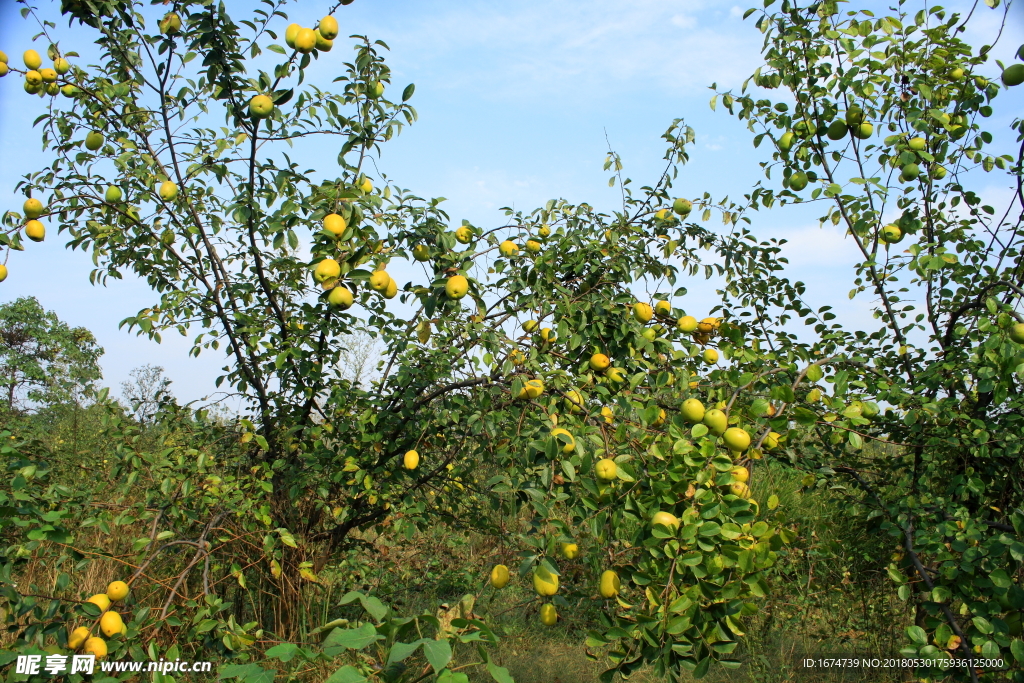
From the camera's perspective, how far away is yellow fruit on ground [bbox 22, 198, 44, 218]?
2.29m

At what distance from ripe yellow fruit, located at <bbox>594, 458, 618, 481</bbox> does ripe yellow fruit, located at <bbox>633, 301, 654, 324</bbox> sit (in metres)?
0.94

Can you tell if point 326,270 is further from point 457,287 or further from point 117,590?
point 117,590

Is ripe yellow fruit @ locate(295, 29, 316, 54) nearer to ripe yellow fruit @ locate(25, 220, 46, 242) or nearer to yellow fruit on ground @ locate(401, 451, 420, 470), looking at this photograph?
ripe yellow fruit @ locate(25, 220, 46, 242)

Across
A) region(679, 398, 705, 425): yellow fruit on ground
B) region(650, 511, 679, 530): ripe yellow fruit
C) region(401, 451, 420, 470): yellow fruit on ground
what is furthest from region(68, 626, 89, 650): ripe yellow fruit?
region(679, 398, 705, 425): yellow fruit on ground

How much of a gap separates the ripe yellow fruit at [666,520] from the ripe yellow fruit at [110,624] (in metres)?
1.62

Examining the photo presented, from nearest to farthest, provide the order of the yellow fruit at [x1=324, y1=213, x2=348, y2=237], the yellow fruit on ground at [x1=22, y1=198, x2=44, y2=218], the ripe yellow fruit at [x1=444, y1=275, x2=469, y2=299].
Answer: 1. the yellow fruit at [x1=324, y1=213, x2=348, y2=237]
2. the ripe yellow fruit at [x1=444, y1=275, x2=469, y2=299]
3. the yellow fruit on ground at [x1=22, y1=198, x2=44, y2=218]

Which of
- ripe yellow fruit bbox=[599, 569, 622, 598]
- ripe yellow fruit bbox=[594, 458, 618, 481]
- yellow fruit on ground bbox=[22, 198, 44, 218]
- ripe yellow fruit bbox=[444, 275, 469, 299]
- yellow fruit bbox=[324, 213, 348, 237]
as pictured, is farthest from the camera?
yellow fruit on ground bbox=[22, 198, 44, 218]

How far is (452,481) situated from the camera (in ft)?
8.90

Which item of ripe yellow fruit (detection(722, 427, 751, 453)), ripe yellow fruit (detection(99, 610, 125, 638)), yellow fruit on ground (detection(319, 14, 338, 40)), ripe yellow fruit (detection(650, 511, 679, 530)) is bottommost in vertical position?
ripe yellow fruit (detection(99, 610, 125, 638))

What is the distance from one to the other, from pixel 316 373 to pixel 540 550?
148 cm

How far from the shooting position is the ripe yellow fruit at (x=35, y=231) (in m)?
2.30

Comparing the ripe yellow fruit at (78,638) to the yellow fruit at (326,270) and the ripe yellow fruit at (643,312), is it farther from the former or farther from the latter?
the ripe yellow fruit at (643,312)

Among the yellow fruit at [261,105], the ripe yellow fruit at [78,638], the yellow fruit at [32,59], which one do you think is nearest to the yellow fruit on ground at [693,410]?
the yellow fruit at [261,105]

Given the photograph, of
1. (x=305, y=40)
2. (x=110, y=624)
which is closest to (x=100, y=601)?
(x=110, y=624)
